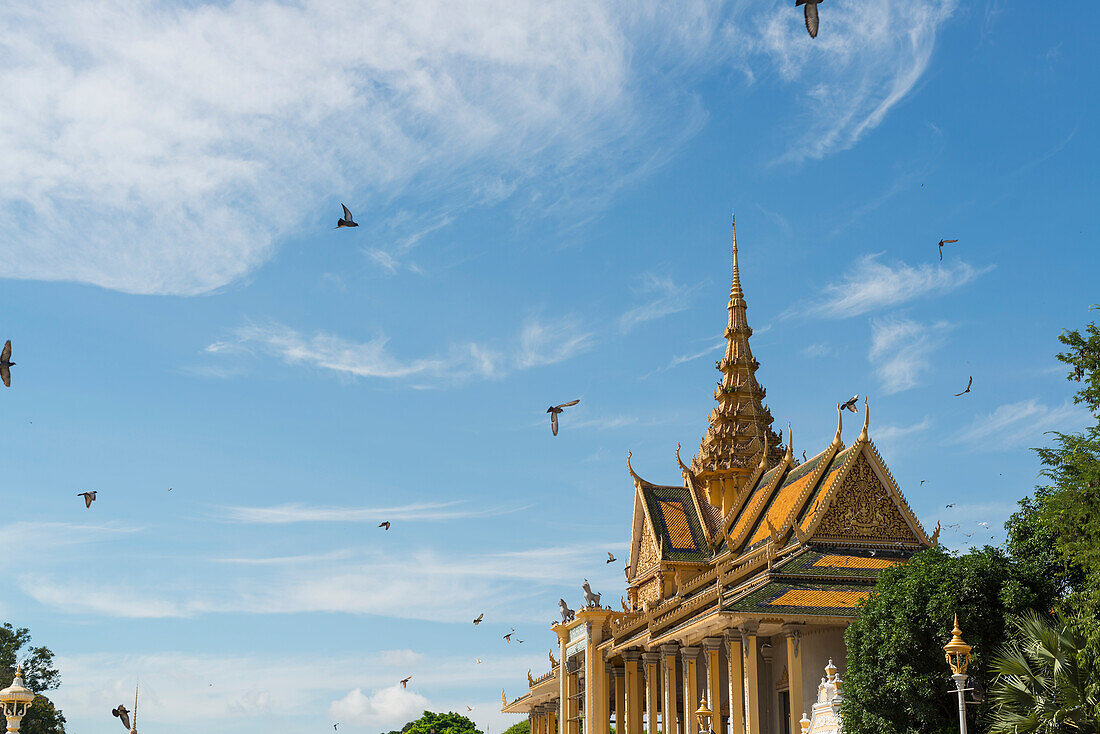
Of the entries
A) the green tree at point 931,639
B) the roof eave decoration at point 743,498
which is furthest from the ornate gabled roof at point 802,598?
the roof eave decoration at point 743,498

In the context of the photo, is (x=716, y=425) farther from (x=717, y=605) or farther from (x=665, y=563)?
(x=717, y=605)

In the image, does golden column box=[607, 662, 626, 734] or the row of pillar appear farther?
golden column box=[607, 662, 626, 734]

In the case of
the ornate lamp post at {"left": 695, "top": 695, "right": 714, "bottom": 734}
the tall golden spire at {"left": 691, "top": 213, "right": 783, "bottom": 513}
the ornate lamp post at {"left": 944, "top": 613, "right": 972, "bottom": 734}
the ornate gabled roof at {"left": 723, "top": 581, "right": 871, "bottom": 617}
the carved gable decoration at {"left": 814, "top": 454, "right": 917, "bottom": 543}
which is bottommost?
the ornate lamp post at {"left": 695, "top": 695, "right": 714, "bottom": 734}

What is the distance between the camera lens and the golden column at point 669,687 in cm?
4078

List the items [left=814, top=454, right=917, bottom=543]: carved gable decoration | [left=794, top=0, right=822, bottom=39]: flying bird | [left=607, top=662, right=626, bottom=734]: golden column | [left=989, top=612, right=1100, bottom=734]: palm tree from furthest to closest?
[left=607, top=662, right=626, bottom=734]: golden column
[left=814, top=454, right=917, bottom=543]: carved gable decoration
[left=989, top=612, right=1100, bottom=734]: palm tree
[left=794, top=0, right=822, bottom=39]: flying bird

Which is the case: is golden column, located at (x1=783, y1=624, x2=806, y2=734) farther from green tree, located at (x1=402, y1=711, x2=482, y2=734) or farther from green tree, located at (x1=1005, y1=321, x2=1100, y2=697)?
green tree, located at (x1=402, y1=711, x2=482, y2=734)

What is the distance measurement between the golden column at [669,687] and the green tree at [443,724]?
173 ft

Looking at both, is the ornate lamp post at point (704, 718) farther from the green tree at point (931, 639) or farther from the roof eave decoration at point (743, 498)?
A: the roof eave decoration at point (743, 498)

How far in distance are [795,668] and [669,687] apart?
7694 millimetres

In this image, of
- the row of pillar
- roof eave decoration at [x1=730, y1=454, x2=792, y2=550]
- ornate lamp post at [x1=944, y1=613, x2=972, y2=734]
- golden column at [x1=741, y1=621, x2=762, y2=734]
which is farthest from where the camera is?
roof eave decoration at [x1=730, y1=454, x2=792, y2=550]

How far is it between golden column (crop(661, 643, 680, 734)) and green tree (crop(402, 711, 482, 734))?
52704 mm

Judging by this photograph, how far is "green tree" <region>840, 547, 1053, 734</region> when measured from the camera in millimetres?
27297

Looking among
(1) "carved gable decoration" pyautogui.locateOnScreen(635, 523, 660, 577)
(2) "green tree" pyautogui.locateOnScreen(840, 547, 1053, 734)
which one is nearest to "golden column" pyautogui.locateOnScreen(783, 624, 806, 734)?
(2) "green tree" pyautogui.locateOnScreen(840, 547, 1053, 734)

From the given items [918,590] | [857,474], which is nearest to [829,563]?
[857,474]
